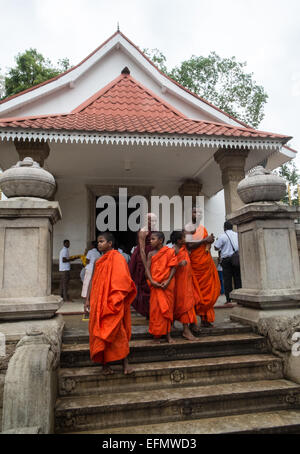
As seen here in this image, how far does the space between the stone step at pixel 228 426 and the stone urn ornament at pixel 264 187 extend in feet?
7.57

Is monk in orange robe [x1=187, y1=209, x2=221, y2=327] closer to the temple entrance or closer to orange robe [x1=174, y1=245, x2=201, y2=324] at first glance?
orange robe [x1=174, y1=245, x2=201, y2=324]

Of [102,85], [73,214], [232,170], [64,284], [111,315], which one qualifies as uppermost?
[102,85]

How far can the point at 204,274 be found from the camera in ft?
13.0

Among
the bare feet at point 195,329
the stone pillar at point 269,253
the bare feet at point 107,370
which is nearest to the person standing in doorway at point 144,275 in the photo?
the bare feet at point 195,329

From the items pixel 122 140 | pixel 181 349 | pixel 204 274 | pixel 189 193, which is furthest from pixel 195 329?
pixel 189 193

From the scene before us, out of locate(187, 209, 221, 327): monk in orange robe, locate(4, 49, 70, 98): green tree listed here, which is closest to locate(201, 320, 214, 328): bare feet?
locate(187, 209, 221, 327): monk in orange robe

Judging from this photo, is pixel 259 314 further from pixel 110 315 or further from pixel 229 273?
pixel 229 273

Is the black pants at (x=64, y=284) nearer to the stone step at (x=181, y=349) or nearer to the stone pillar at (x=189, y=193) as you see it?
the stone pillar at (x=189, y=193)

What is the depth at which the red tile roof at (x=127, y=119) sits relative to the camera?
636 centimetres

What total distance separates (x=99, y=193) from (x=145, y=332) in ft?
20.5

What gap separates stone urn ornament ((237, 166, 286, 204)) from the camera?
3.83 metres

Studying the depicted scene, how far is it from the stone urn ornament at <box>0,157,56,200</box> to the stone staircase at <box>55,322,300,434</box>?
1626mm

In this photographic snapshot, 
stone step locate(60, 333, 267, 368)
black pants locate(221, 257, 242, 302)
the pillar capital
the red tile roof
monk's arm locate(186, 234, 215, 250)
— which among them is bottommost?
stone step locate(60, 333, 267, 368)
